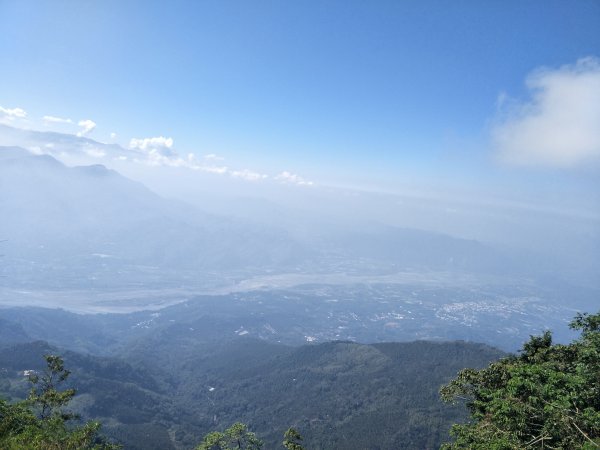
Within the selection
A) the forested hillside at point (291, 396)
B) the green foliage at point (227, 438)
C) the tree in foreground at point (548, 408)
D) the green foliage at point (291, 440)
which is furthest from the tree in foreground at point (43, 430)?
the forested hillside at point (291, 396)

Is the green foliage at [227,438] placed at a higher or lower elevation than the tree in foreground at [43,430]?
higher

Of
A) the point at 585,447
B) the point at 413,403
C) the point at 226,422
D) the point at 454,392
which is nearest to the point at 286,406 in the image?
the point at 226,422

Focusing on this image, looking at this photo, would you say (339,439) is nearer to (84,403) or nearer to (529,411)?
(84,403)

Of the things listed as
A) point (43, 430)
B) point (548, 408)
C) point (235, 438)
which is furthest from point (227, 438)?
point (548, 408)

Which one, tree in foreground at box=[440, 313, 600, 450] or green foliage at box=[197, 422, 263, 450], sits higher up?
tree in foreground at box=[440, 313, 600, 450]

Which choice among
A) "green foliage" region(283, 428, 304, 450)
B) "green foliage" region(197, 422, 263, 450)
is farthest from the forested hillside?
"green foliage" region(197, 422, 263, 450)

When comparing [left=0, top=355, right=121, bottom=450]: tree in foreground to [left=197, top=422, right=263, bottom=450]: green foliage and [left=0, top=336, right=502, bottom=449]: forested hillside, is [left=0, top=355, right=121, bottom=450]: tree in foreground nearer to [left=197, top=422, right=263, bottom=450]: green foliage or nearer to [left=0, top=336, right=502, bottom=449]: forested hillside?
[left=197, top=422, right=263, bottom=450]: green foliage

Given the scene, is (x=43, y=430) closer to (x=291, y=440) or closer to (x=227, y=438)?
(x=227, y=438)

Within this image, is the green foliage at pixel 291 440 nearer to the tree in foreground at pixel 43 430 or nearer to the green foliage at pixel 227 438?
the green foliage at pixel 227 438
